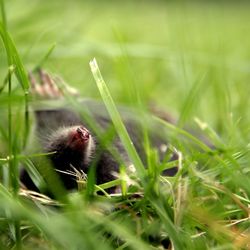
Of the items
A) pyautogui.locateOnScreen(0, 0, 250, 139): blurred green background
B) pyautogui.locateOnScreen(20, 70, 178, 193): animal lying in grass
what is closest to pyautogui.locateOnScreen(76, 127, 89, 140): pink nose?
pyautogui.locateOnScreen(20, 70, 178, 193): animal lying in grass

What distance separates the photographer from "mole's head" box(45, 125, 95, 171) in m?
0.81

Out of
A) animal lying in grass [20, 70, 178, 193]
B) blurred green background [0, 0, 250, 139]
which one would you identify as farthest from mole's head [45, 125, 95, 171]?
blurred green background [0, 0, 250, 139]

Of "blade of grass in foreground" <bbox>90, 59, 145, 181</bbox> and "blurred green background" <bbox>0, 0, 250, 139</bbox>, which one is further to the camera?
"blurred green background" <bbox>0, 0, 250, 139</bbox>

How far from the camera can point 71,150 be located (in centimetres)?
82

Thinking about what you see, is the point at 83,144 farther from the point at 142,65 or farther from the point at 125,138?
the point at 142,65

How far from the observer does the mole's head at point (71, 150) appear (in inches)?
31.8

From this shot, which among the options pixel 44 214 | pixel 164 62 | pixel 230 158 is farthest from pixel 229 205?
pixel 164 62

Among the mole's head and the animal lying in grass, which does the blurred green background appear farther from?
the mole's head

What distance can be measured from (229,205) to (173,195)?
13 centimetres

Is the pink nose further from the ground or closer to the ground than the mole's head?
further from the ground

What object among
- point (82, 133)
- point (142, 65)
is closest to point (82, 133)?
point (82, 133)

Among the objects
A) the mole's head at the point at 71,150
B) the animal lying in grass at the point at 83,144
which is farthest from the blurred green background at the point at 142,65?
the mole's head at the point at 71,150

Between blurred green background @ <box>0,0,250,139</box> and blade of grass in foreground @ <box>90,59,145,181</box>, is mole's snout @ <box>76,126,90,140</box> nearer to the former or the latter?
blade of grass in foreground @ <box>90,59,145,181</box>

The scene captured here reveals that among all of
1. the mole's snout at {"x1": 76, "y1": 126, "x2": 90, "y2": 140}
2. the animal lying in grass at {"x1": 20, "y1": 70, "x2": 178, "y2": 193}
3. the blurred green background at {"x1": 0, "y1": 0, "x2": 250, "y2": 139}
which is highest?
the mole's snout at {"x1": 76, "y1": 126, "x2": 90, "y2": 140}
